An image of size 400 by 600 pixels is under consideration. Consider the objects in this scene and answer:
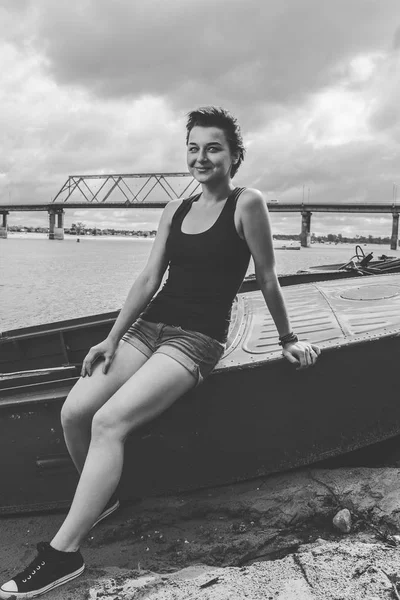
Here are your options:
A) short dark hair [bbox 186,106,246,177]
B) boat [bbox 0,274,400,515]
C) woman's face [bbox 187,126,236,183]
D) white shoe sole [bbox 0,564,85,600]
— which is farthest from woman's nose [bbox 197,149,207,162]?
white shoe sole [bbox 0,564,85,600]

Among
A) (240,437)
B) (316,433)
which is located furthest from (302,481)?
(240,437)

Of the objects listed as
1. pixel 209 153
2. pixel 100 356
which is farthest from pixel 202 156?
pixel 100 356

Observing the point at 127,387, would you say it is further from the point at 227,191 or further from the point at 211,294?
the point at 227,191

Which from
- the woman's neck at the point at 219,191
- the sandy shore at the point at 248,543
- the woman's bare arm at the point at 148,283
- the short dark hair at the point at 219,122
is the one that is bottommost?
the sandy shore at the point at 248,543

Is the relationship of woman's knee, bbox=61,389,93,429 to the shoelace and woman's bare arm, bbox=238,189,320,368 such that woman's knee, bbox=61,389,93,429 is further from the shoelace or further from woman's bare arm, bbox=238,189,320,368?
woman's bare arm, bbox=238,189,320,368

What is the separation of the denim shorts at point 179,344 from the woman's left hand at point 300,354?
0.43 meters

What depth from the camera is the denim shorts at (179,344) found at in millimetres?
2775

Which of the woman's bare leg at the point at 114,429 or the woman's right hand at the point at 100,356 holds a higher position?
the woman's right hand at the point at 100,356

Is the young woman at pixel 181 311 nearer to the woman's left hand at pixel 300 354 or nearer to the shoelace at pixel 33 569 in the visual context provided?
the woman's left hand at pixel 300 354

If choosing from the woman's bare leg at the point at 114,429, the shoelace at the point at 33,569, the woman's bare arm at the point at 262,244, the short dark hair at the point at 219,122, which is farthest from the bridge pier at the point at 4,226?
the shoelace at the point at 33,569

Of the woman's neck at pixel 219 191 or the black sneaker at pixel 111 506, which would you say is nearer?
the woman's neck at pixel 219 191

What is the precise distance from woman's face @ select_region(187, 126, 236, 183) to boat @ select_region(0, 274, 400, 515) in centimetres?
115

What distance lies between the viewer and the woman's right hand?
9.32ft

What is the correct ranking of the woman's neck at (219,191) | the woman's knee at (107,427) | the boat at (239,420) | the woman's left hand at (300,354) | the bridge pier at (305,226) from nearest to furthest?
1. the woman's knee at (107,427)
2. the woman's neck at (219,191)
3. the woman's left hand at (300,354)
4. the boat at (239,420)
5. the bridge pier at (305,226)
